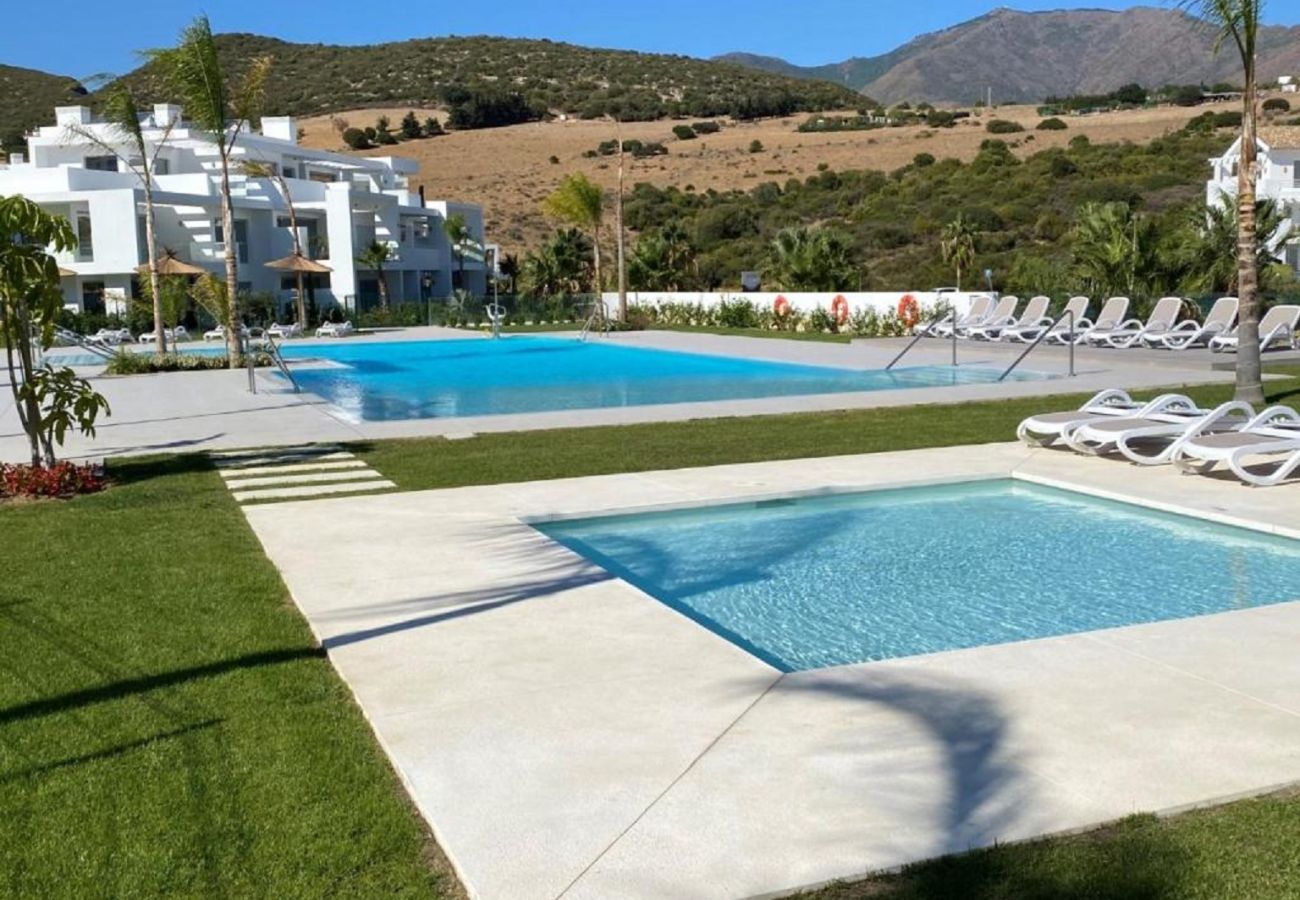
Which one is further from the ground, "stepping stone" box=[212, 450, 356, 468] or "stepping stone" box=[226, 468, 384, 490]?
"stepping stone" box=[212, 450, 356, 468]

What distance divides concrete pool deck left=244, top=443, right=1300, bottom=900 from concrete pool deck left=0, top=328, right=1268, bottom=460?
6.98 m

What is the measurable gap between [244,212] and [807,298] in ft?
71.9

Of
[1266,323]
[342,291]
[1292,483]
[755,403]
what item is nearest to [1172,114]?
[342,291]

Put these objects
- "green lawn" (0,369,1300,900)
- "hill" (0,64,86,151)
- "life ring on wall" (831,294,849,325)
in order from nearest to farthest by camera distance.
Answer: "green lawn" (0,369,1300,900) < "life ring on wall" (831,294,849,325) < "hill" (0,64,86,151)

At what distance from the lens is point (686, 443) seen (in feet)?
42.2

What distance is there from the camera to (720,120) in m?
95.4

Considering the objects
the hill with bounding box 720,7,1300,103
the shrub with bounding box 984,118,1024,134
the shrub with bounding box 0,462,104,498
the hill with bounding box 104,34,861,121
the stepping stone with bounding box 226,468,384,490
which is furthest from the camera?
the hill with bounding box 720,7,1300,103

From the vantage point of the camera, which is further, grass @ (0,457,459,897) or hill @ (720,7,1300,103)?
hill @ (720,7,1300,103)

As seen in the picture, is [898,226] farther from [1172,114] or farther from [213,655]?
[213,655]

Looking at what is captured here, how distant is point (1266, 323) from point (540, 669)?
20570 mm

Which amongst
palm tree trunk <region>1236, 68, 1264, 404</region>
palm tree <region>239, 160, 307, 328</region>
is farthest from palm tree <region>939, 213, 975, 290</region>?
palm tree trunk <region>1236, 68, 1264, 404</region>

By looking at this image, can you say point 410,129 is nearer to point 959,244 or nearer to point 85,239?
point 85,239

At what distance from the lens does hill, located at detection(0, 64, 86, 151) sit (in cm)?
8038

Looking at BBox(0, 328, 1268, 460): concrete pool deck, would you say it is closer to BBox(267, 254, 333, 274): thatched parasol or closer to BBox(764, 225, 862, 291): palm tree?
BBox(764, 225, 862, 291): palm tree
